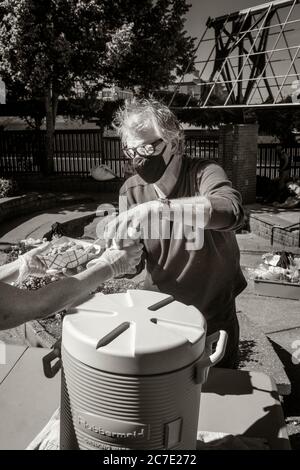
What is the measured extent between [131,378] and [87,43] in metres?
12.4

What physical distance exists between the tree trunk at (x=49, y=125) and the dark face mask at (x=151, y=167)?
12.4 metres

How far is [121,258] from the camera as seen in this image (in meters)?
1.77

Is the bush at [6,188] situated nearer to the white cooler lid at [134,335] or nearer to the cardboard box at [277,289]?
the cardboard box at [277,289]

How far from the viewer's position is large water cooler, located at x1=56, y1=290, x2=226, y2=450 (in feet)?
3.65

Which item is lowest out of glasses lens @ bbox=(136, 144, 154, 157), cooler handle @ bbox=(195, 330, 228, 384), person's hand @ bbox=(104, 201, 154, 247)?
cooler handle @ bbox=(195, 330, 228, 384)

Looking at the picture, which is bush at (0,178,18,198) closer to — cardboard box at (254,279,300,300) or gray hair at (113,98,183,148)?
cardboard box at (254,279,300,300)

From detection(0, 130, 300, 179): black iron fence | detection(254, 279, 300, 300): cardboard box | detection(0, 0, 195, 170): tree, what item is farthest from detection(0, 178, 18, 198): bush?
detection(254, 279, 300, 300): cardboard box

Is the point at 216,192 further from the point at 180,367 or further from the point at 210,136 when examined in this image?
the point at 210,136

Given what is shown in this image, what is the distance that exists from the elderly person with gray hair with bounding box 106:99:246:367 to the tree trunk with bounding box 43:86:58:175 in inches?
489

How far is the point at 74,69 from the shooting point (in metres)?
12.6

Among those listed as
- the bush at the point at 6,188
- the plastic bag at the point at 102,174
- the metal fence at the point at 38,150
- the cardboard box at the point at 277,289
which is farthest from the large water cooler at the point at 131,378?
the metal fence at the point at 38,150

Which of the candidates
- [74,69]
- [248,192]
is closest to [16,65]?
[74,69]

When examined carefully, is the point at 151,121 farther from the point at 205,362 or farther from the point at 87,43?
the point at 87,43

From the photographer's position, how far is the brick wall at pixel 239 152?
12547 millimetres
